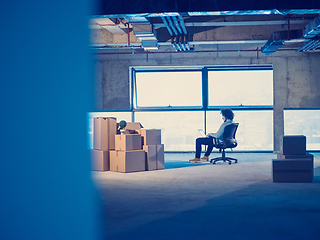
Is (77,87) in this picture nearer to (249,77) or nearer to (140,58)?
(140,58)

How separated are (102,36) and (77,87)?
143 inches

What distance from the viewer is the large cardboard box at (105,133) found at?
5.60 meters

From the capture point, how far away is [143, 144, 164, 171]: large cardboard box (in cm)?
549

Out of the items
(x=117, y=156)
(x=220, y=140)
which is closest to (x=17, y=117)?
(x=117, y=156)

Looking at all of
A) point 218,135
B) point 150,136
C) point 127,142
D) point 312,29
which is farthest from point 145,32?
point 312,29

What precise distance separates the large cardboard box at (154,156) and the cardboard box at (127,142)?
174 millimetres

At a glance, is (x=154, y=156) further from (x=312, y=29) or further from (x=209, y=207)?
(x=312, y=29)

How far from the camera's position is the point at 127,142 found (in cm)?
528

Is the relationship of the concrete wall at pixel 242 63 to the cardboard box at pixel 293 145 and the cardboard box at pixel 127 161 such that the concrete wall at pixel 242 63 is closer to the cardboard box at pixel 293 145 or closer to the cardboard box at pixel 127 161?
the cardboard box at pixel 127 161

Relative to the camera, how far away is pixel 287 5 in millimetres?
3654

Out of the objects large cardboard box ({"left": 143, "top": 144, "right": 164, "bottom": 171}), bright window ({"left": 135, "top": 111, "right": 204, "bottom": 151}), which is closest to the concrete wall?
bright window ({"left": 135, "top": 111, "right": 204, "bottom": 151})

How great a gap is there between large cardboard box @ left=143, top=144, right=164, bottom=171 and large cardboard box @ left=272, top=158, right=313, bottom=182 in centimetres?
208

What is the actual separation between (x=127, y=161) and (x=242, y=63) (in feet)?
16.3

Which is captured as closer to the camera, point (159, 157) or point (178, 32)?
point (159, 157)
